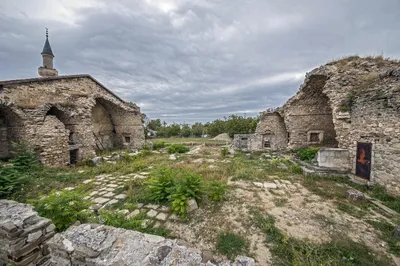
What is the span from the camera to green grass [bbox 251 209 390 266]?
2.48m

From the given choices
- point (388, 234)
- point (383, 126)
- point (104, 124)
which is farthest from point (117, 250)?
point (104, 124)

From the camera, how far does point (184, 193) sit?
414 centimetres

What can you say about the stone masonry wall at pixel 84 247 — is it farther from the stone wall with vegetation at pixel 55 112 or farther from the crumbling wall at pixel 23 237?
the stone wall with vegetation at pixel 55 112

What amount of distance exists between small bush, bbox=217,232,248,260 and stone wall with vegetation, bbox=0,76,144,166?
9.29 m

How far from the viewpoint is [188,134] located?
124ft

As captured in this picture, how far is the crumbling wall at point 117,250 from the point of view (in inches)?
72.7

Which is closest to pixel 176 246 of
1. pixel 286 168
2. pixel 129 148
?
pixel 286 168

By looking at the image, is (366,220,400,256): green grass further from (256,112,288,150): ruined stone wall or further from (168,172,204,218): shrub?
(256,112,288,150): ruined stone wall

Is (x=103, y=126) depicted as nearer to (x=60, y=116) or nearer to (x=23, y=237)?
(x=60, y=116)

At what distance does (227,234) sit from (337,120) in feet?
24.5

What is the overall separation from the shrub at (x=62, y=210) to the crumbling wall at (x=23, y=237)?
197 millimetres

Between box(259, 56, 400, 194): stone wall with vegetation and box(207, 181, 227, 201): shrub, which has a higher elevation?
box(259, 56, 400, 194): stone wall with vegetation

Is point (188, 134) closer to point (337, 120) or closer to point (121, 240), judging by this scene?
point (337, 120)

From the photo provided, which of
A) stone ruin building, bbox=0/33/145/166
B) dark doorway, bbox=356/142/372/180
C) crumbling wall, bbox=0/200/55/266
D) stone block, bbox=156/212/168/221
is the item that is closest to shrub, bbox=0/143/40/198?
stone ruin building, bbox=0/33/145/166
